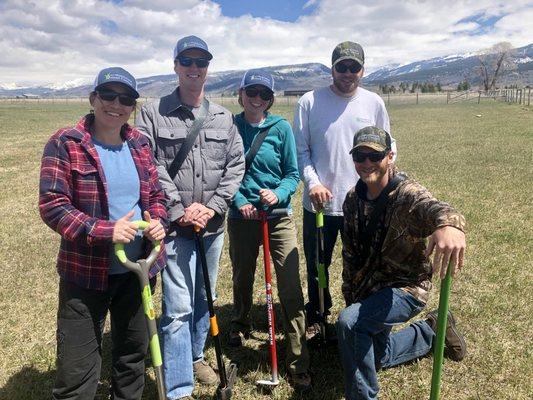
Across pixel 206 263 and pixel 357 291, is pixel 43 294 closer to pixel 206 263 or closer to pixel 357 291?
pixel 206 263

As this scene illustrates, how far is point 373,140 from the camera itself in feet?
11.7

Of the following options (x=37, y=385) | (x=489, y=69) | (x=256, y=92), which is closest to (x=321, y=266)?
(x=256, y=92)

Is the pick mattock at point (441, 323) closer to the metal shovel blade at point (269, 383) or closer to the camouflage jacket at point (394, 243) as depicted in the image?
the camouflage jacket at point (394, 243)

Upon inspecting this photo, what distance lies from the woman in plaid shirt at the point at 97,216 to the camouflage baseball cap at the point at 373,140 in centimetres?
163

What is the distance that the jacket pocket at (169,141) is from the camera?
3.65 m

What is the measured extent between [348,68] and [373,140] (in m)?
1.09

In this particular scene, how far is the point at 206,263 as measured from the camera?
3.89 metres

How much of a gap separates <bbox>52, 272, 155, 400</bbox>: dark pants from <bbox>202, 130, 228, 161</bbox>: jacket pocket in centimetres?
117

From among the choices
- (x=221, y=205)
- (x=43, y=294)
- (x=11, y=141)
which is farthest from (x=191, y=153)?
(x=11, y=141)

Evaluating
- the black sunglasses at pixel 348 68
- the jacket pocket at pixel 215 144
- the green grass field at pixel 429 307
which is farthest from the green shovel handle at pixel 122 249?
the black sunglasses at pixel 348 68

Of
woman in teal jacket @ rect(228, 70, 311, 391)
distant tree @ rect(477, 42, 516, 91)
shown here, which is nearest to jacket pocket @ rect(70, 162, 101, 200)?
woman in teal jacket @ rect(228, 70, 311, 391)

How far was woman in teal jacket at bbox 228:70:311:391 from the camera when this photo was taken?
4.12 m

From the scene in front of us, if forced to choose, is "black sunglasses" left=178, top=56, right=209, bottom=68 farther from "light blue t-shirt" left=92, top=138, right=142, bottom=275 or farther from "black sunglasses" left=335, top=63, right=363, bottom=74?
"black sunglasses" left=335, top=63, right=363, bottom=74

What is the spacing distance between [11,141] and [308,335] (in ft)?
77.6
